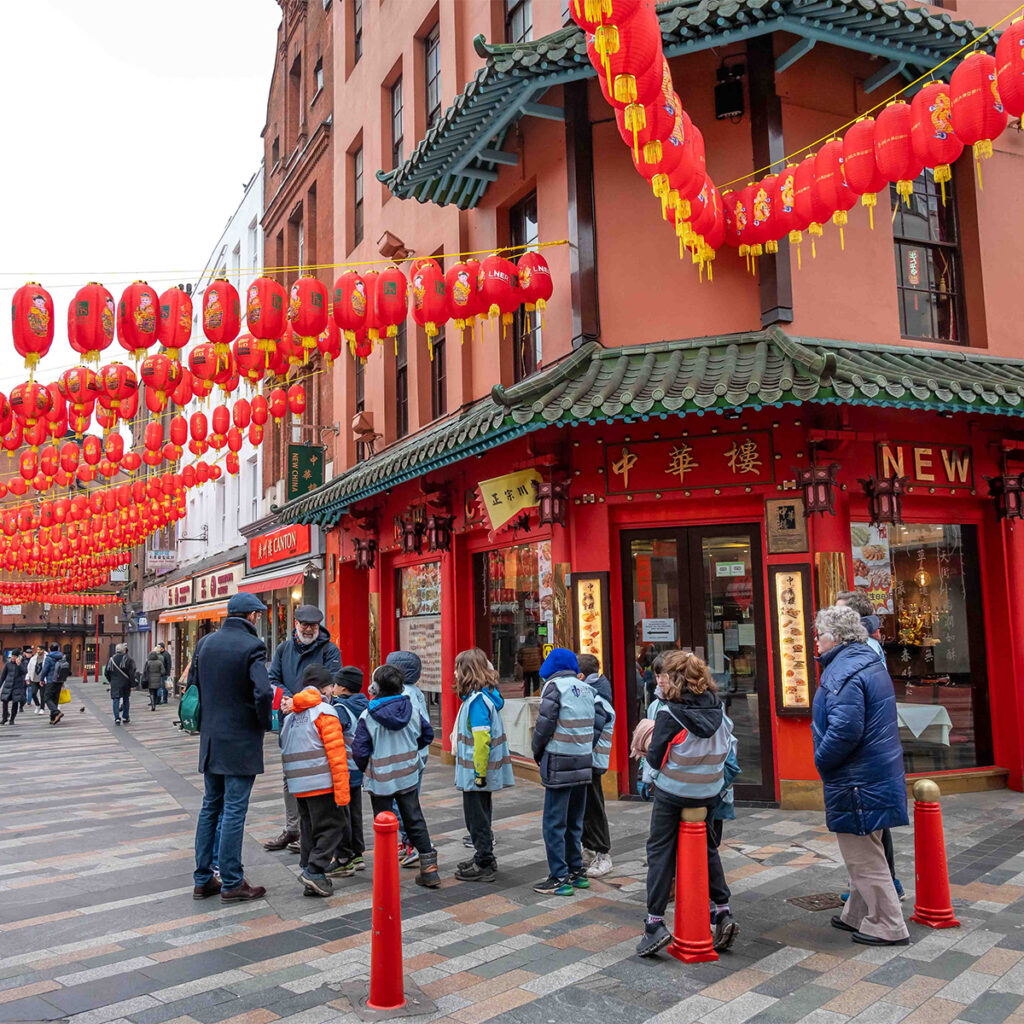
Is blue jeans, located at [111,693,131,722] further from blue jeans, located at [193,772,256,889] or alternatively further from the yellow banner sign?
blue jeans, located at [193,772,256,889]

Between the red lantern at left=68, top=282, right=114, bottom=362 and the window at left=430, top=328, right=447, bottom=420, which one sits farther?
the window at left=430, top=328, right=447, bottom=420

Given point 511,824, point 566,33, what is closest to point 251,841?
point 511,824

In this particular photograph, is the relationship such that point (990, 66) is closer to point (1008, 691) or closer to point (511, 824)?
point (1008, 691)

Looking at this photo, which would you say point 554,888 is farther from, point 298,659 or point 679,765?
point 298,659

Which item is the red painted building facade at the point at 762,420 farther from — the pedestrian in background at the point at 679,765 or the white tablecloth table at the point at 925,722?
the pedestrian in background at the point at 679,765

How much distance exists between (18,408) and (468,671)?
9019mm

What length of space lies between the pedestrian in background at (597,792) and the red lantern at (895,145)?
467 cm

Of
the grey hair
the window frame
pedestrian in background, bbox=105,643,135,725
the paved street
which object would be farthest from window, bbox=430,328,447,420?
pedestrian in background, bbox=105,643,135,725

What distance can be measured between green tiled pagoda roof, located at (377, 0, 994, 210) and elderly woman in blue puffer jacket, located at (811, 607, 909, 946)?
640cm

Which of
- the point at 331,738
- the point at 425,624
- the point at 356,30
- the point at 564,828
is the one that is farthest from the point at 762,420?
the point at 356,30

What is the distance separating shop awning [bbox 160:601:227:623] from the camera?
24297 mm

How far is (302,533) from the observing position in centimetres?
1867

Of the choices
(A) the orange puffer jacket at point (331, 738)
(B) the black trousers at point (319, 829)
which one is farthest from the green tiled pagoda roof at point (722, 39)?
(B) the black trousers at point (319, 829)

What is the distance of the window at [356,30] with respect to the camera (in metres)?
18.1
